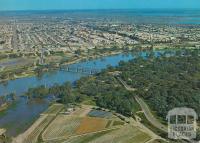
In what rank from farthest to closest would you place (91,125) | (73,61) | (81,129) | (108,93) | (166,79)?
(73,61)
(166,79)
(108,93)
(91,125)
(81,129)

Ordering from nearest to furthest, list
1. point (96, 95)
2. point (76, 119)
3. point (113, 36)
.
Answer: point (76, 119)
point (96, 95)
point (113, 36)

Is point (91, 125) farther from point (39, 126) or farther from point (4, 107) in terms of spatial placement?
point (4, 107)

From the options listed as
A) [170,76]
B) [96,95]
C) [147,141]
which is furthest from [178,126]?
[170,76]

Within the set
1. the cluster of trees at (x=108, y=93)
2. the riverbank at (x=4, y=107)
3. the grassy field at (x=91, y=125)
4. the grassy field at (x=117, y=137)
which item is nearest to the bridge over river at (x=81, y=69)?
the cluster of trees at (x=108, y=93)

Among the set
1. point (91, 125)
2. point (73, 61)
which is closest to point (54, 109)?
point (91, 125)

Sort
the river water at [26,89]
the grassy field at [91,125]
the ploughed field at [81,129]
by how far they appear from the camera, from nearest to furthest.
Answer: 1. the ploughed field at [81,129]
2. the grassy field at [91,125]
3. the river water at [26,89]

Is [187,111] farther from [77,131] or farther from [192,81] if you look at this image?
[192,81]

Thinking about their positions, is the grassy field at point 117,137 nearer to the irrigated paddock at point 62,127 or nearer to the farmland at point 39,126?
the irrigated paddock at point 62,127

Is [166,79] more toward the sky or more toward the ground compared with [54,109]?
more toward the sky

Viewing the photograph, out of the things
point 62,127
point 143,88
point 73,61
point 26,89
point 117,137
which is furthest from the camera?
point 73,61
